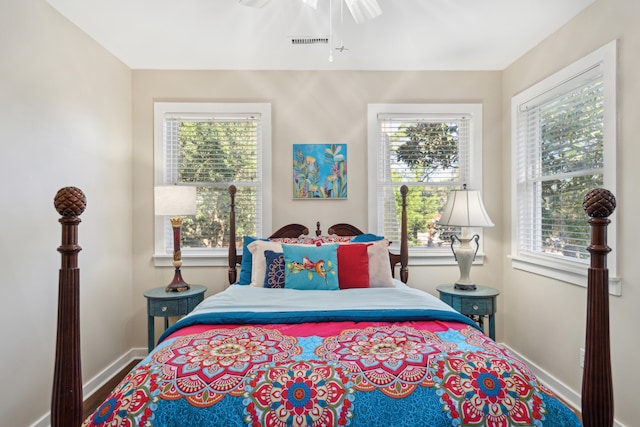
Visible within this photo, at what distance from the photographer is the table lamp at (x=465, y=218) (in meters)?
2.88

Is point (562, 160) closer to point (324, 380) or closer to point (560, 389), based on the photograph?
point (560, 389)

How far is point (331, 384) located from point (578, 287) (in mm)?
2103

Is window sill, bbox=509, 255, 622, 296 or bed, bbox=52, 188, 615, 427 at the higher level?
window sill, bbox=509, 255, 622, 296

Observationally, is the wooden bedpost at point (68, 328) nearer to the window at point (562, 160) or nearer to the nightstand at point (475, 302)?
the nightstand at point (475, 302)

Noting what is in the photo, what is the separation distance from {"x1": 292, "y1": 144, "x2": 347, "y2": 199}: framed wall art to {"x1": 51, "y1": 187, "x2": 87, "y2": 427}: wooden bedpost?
216 centimetres

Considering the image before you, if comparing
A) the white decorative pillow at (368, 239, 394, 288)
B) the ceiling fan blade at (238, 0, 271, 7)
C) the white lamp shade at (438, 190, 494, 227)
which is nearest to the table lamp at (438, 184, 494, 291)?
the white lamp shade at (438, 190, 494, 227)

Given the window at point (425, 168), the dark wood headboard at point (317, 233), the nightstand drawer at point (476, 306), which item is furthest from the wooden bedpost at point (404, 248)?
the nightstand drawer at point (476, 306)

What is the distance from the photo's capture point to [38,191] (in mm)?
2178

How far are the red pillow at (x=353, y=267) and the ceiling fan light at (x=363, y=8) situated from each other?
1496 mm

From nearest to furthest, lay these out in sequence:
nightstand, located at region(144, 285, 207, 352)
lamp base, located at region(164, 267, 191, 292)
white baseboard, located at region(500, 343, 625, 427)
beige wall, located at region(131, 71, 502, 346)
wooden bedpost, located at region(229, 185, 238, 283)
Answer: white baseboard, located at region(500, 343, 625, 427) < nightstand, located at region(144, 285, 207, 352) < lamp base, located at region(164, 267, 191, 292) < wooden bedpost, located at region(229, 185, 238, 283) < beige wall, located at region(131, 71, 502, 346)

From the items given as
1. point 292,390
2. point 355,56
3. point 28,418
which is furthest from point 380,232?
point 28,418

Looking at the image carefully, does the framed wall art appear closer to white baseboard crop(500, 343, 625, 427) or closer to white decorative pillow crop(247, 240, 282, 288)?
white decorative pillow crop(247, 240, 282, 288)

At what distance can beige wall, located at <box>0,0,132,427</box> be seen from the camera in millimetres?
1992

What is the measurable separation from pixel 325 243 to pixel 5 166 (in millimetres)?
2049
